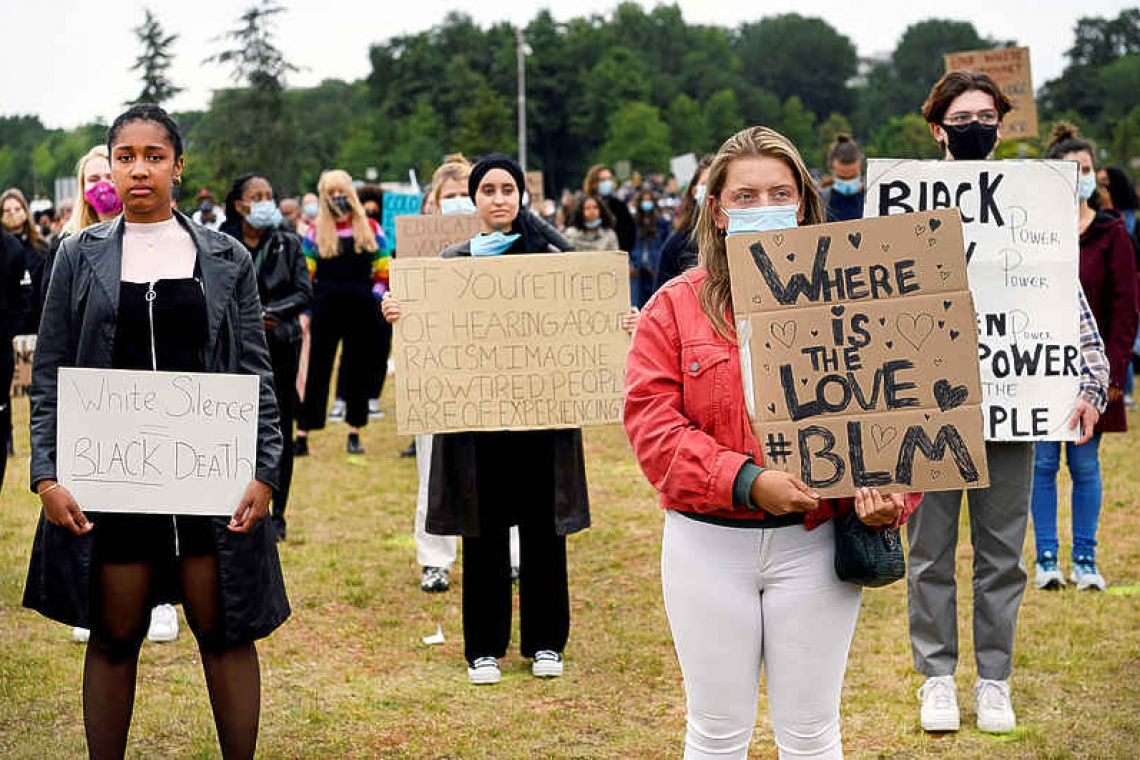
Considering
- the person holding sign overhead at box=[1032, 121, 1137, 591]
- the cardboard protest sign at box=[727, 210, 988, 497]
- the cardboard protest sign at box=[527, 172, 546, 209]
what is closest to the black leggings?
the cardboard protest sign at box=[727, 210, 988, 497]

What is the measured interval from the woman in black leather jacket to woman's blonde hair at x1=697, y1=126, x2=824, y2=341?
4.79 metres

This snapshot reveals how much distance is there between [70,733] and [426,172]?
68028 millimetres

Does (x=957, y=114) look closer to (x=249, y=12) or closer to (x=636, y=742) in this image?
(x=636, y=742)

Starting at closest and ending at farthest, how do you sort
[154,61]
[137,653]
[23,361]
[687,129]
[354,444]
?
[137,653] → [23,361] → [354,444] → [154,61] → [687,129]

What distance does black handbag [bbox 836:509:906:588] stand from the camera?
3264 millimetres

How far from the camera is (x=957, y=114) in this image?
4.99 metres

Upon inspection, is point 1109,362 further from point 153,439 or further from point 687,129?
point 687,129

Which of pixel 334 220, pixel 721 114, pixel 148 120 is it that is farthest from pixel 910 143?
pixel 148 120

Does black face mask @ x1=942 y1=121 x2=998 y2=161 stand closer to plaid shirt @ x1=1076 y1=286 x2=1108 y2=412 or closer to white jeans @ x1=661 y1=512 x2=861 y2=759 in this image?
plaid shirt @ x1=1076 y1=286 x2=1108 y2=412

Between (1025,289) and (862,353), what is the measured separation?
1.89 metres

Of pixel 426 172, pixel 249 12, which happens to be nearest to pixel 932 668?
pixel 426 172

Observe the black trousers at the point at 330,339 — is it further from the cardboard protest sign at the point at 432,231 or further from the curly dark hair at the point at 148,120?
the curly dark hair at the point at 148,120

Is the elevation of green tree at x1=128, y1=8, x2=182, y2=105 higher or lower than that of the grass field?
higher

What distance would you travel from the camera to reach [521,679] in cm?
599
